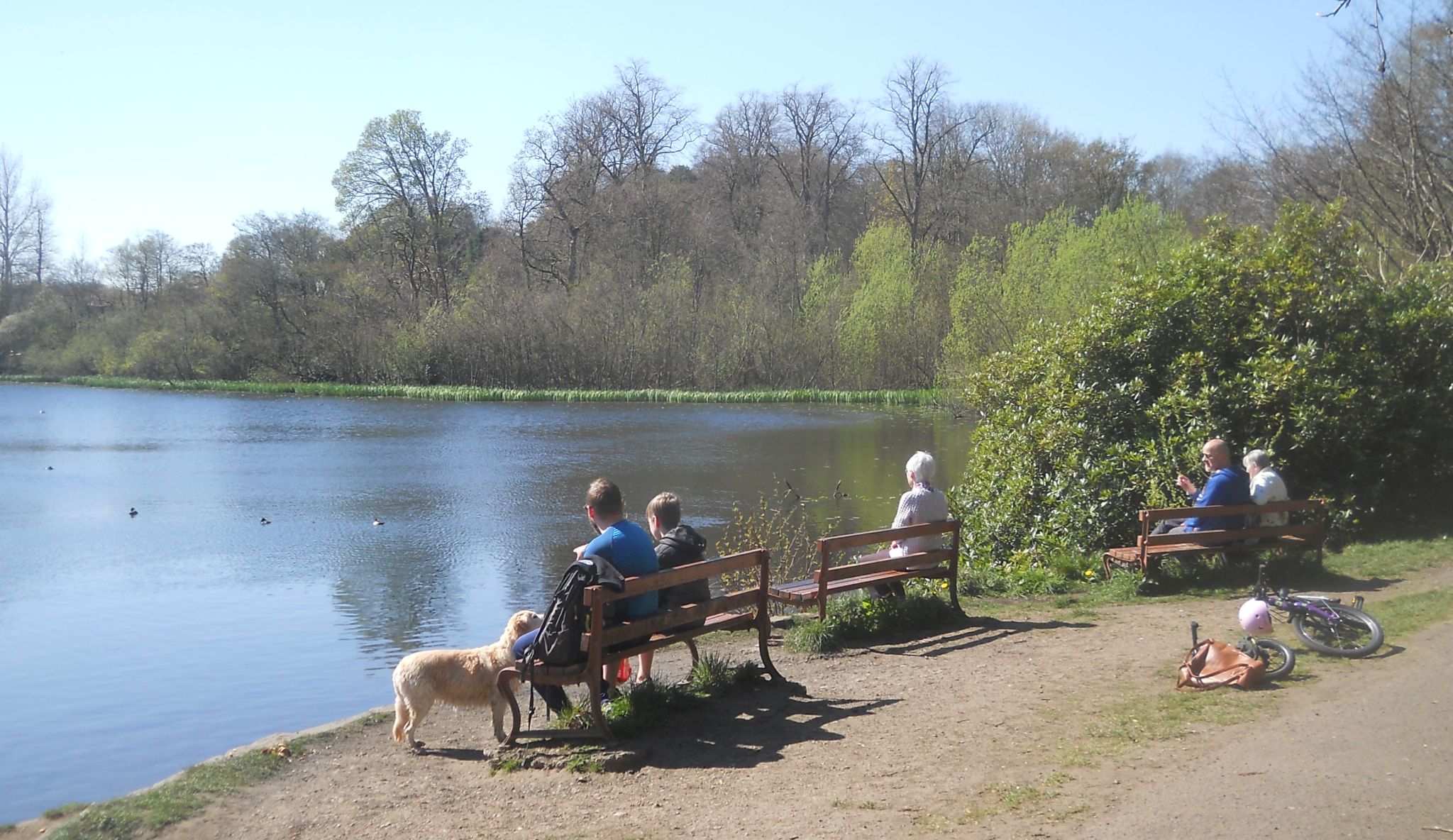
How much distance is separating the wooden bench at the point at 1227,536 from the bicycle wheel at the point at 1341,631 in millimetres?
2332

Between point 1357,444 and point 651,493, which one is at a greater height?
point 1357,444

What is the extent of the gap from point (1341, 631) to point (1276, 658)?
2.46ft

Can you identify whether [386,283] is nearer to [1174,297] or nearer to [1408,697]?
[1174,297]

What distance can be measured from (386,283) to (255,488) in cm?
3822

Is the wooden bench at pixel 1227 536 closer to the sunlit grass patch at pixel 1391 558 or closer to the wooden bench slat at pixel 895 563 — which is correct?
the sunlit grass patch at pixel 1391 558

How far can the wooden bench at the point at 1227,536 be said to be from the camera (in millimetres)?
9445

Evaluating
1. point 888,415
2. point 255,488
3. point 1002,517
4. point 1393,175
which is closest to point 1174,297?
point 1002,517

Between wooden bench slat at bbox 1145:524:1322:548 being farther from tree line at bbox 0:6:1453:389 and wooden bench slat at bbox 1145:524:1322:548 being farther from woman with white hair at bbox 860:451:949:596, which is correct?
tree line at bbox 0:6:1453:389

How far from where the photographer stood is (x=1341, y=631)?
22.5 ft

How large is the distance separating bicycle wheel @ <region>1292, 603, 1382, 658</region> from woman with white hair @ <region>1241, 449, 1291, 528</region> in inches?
108

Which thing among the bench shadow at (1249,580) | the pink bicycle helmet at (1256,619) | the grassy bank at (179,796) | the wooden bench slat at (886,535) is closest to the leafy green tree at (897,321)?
the bench shadow at (1249,580)

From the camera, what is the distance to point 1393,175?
20.4m

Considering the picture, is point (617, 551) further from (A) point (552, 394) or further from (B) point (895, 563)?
(A) point (552, 394)

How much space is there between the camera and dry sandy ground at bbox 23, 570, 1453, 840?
4512mm
